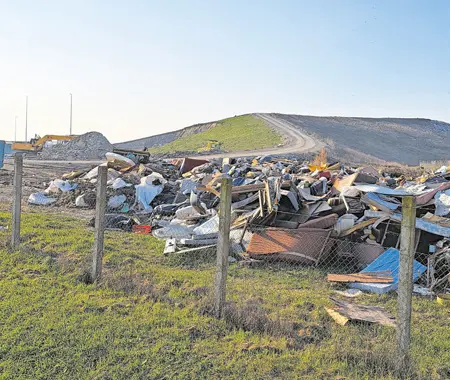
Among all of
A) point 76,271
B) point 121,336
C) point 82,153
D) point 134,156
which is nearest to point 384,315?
point 121,336

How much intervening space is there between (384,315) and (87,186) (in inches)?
425

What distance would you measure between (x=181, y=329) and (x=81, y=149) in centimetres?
3245

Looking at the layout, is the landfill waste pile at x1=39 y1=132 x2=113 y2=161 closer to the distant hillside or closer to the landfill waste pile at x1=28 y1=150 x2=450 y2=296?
the distant hillside

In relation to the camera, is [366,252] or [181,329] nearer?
[181,329]

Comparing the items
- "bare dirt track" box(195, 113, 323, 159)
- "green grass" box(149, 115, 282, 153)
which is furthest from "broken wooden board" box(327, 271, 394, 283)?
"green grass" box(149, 115, 282, 153)

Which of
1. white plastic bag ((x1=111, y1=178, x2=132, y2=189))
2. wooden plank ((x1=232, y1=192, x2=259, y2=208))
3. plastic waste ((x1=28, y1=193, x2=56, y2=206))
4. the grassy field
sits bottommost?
plastic waste ((x1=28, y1=193, x2=56, y2=206))

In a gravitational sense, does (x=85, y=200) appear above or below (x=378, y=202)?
below

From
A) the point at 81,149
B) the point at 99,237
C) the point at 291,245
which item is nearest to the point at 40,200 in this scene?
the point at 99,237

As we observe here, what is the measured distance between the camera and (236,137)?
51.4m

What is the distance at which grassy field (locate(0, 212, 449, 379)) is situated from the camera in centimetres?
330

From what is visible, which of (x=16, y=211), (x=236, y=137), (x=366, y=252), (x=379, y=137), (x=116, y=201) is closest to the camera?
(x=16, y=211)

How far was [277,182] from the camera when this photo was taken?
8.41 m

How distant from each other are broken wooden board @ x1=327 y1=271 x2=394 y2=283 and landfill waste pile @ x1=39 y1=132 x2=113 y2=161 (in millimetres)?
29404

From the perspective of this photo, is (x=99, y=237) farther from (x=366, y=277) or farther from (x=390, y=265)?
(x=390, y=265)
